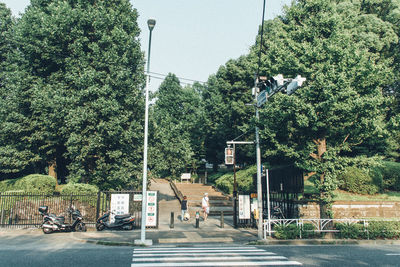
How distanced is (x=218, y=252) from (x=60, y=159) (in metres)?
22.2

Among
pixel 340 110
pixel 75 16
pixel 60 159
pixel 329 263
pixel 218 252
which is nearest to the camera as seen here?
pixel 329 263

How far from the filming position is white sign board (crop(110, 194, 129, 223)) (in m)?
17.4

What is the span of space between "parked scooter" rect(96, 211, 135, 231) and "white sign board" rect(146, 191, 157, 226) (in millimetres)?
1011

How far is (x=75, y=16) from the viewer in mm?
22203

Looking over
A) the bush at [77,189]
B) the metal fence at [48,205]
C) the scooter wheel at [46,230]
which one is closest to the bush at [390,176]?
the metal fence at [48,205]

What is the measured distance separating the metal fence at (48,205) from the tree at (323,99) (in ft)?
32.5

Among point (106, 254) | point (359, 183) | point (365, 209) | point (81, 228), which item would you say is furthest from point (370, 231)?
point (81, 228)

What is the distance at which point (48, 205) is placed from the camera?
1788 cm

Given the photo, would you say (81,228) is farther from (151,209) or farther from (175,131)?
(175,131)

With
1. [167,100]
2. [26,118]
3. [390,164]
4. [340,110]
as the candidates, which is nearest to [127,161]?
[26,118]

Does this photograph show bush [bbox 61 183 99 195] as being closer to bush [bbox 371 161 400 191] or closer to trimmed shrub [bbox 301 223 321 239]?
trimmed shrub [bbox 301 223 321 239]

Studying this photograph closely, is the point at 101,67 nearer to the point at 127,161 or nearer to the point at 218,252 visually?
the point at 127,161

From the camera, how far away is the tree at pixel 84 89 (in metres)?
21.4

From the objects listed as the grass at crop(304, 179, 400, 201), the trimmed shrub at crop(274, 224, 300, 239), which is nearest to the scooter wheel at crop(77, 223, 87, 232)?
the trimmed shrub at crop(274, 224, 300, 239)
